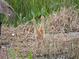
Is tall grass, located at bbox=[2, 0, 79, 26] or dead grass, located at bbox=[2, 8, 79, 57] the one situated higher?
tall grass, located at bbox=[2, 0, 79, 26]

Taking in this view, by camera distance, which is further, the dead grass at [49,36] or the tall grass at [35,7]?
the tall grass at [35,7]

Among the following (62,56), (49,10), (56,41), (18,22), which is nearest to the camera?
(62,56)

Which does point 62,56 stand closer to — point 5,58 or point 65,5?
point 5,58

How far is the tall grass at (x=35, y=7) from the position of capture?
23.9 feet

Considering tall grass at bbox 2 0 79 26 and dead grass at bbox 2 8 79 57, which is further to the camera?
tall grass at bbox 2 0 79 26

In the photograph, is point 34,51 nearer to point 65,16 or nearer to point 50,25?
point 50,25

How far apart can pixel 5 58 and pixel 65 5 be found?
11.1ft

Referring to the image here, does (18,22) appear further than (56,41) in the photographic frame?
Yes

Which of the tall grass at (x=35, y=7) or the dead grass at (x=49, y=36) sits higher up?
the tall grass at (x=35, y=7)

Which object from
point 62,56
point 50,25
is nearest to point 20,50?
point 62,56

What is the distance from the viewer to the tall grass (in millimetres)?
7289

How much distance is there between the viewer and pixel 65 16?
21.5ft

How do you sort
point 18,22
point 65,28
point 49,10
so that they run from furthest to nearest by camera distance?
1. point 49,10
2. point 18,22
3. point 65,28

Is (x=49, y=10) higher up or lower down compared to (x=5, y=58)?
higher up
